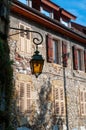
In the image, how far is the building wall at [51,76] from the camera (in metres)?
14.4

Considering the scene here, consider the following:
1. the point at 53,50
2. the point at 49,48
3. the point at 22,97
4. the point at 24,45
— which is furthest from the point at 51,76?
the point at 22,97

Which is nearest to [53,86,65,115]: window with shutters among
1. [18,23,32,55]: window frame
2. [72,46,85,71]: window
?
[72,46,85,71]: window

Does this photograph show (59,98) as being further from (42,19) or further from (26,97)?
(42,19)

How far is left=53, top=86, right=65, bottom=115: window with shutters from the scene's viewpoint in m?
16.7

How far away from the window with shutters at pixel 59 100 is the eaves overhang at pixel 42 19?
116 inches

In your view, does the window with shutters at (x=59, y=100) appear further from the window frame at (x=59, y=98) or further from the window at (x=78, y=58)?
the window at (x=78, y=58)

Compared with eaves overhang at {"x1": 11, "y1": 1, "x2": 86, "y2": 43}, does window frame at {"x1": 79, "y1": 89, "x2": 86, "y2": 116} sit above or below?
below

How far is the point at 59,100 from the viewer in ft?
55.7

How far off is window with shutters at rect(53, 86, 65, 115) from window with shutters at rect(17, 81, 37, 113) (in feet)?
5.73

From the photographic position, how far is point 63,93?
57.1 feet

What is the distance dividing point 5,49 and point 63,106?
824 centimetres

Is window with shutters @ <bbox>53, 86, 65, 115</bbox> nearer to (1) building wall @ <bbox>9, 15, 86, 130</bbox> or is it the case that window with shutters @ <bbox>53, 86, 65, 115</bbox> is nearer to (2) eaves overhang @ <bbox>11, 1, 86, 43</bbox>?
(1) building wall @ <bbox>9, 15, 86, 130</bbox>

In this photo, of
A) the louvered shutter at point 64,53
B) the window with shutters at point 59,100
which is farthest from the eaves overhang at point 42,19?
the window with shutters at point 59,100

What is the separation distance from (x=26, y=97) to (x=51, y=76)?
2.59m
